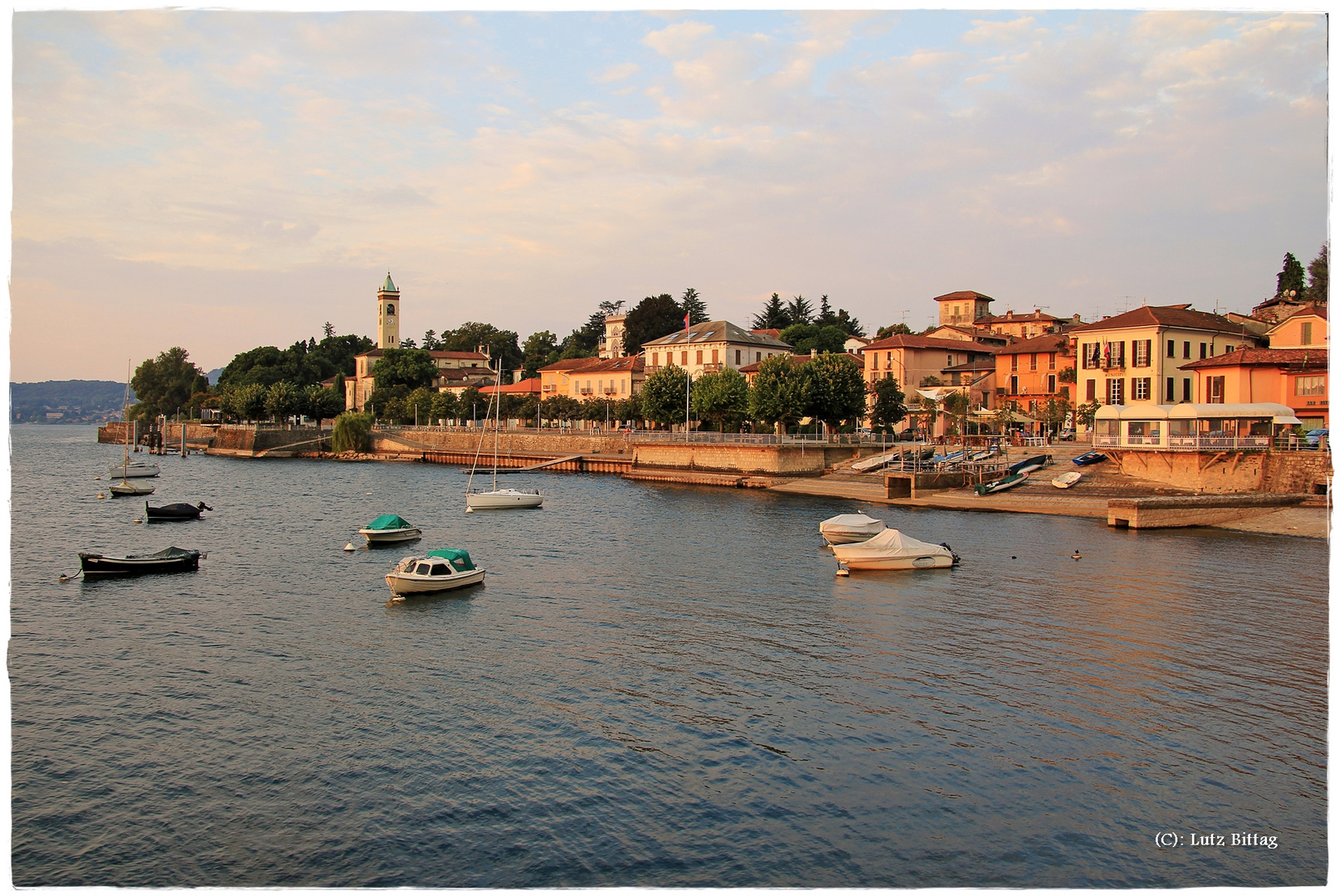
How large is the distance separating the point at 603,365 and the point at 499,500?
70894 mm

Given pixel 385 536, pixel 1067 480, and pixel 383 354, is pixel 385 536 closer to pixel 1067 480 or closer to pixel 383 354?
pixel 1067 480

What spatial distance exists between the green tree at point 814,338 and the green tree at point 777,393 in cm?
4600

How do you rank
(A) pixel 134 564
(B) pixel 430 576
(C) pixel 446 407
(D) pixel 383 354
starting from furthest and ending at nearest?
(D) pixel 383 354
(C) pixel 446 407
(A) pixel 134 564
(B) pixel 430 576

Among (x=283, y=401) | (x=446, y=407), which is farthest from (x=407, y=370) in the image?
(x=283, y=401)

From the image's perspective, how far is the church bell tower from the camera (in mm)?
194625

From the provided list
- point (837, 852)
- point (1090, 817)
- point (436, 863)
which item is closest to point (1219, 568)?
point (1090, 817)

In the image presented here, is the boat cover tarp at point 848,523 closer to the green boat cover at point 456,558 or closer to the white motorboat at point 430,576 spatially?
the green boat cover at point 456,558

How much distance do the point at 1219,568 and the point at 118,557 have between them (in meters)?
48.4

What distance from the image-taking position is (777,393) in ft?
295

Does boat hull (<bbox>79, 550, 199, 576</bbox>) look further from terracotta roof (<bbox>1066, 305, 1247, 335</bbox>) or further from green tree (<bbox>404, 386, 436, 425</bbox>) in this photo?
green tree (<bbox>404, 386, 436, 425</bbox>)

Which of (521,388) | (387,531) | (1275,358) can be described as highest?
(521,388)

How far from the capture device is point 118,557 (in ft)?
134

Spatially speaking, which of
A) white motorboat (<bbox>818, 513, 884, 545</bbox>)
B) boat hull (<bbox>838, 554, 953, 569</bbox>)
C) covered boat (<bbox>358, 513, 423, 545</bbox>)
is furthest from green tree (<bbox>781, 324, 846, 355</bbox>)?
boat hull (<bbox>838, 554, 953, 569</bbox>)

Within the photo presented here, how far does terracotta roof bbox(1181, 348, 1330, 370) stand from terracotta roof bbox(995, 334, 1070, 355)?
24255 millimetres
